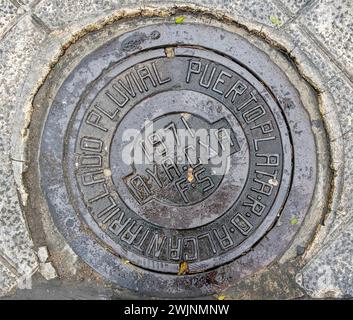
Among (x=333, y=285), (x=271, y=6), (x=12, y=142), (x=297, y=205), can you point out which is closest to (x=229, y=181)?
(x=297, y=205)

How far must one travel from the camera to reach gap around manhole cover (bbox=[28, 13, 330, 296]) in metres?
2.68

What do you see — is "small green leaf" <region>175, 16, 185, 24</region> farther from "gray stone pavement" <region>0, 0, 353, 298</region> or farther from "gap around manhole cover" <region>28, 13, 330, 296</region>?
"gap around manhole cover" <region>28, 13, 330, 296</region>

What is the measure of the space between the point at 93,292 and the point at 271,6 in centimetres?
183

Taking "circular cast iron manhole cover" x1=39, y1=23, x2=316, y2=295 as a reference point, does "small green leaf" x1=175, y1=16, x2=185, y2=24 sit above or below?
above

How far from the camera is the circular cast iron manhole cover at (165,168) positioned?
268 cm

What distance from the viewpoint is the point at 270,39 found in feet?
8.96

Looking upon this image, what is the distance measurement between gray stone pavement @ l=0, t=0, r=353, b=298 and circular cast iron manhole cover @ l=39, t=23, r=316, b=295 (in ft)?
0.51

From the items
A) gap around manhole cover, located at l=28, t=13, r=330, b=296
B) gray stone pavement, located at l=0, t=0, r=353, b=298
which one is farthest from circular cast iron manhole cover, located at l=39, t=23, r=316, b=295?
gray stone pavement, located at l=0, t=0, r=353, b=298

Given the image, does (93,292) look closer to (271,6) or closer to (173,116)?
(173,116)

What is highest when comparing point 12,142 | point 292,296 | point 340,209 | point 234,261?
point 12,142

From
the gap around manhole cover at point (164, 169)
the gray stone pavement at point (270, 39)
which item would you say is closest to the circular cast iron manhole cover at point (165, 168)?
the gap around manhole cover at point (164, 169)

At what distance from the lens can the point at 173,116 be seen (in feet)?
8.88

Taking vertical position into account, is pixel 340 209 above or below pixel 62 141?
below

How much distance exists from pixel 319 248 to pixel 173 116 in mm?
1068
